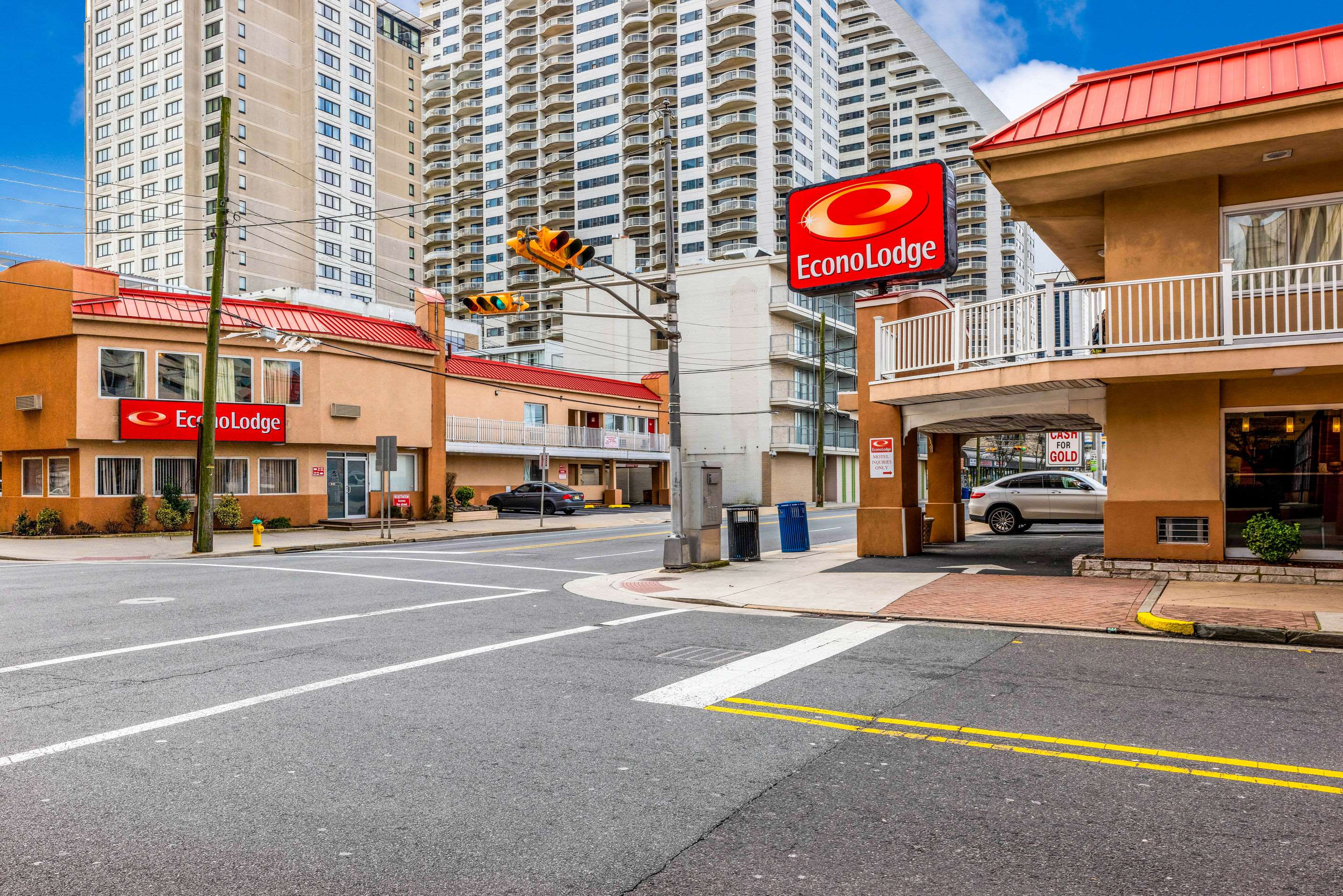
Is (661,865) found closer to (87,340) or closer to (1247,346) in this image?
(1247,346)

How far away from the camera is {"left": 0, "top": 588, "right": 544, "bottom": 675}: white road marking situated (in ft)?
27.2

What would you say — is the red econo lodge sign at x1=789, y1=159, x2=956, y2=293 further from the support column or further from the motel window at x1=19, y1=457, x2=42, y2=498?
the motel window at x1=19, y1=457, x2=42, y2=498

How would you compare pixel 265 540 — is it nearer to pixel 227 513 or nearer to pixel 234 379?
pixel 227 513

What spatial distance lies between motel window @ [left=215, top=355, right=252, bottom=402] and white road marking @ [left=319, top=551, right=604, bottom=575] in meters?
9.98

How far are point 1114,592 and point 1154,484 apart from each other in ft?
7.96

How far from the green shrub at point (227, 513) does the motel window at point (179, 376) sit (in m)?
3.35

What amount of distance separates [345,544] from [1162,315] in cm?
2101

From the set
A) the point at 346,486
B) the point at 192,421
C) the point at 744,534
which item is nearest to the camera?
the point at 744,534

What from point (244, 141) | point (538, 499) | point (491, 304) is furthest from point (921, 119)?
point (491, 304)

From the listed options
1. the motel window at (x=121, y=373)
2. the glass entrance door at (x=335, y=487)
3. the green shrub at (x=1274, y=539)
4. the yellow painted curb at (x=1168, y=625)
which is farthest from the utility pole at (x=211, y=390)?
the green shrub at (x=1274, y=539)

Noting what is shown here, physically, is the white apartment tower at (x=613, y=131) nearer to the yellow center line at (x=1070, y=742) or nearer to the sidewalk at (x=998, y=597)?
the sidewalk at (x=998, y=597)

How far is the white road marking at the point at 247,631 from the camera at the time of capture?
8297 millimetres

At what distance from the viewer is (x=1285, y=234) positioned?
13344mm

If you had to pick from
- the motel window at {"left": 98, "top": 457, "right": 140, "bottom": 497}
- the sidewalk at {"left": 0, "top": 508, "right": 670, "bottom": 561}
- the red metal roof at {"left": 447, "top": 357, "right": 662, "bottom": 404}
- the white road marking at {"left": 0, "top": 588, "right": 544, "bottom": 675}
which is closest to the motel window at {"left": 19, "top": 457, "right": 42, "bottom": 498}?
the sidewalk at {"left": 0, "top": 508, "right": 670, "bottom": 561}
